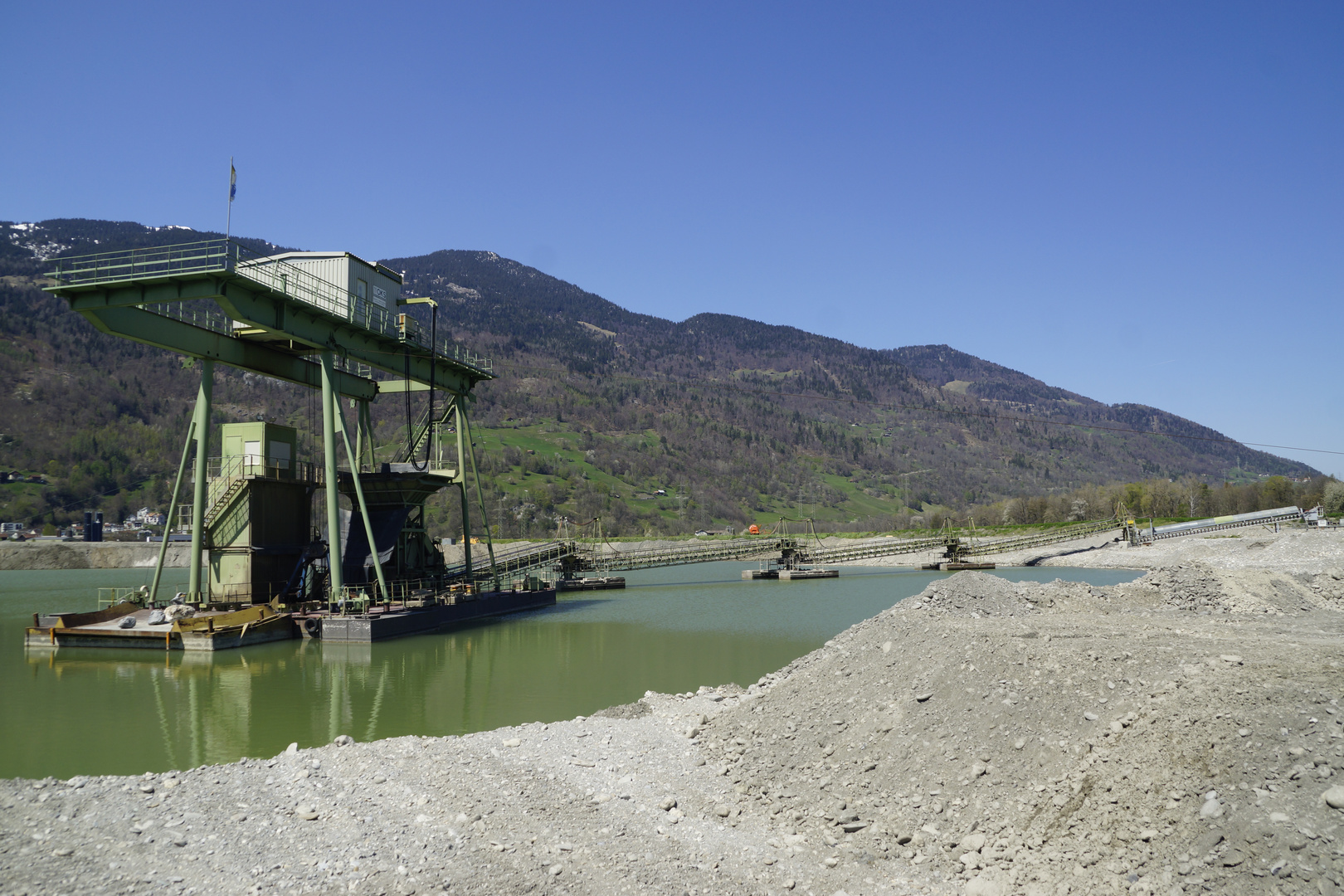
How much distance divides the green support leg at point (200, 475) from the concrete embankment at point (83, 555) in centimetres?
6479

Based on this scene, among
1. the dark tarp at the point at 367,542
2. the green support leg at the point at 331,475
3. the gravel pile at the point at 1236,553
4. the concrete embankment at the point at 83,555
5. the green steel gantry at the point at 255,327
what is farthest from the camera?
the concrete embankment at the point at 83,555

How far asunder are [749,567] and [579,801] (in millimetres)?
61770

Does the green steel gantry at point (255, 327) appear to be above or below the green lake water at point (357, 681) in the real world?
above

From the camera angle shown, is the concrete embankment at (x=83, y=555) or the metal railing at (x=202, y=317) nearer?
the metal railing at (x=202, y=317)

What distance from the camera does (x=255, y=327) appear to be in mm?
24828

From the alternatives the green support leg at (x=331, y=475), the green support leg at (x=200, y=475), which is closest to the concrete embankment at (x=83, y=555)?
the green support leg at (x=200, y=475)

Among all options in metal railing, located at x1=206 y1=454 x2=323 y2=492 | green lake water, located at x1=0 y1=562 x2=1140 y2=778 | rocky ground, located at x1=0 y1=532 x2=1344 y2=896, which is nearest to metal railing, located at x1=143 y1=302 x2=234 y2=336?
metal railing, located at x1=206 y1=454 x2=323 y2=492

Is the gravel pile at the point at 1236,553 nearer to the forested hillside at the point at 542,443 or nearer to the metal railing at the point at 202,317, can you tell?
the forested hillside at the point at 542,443

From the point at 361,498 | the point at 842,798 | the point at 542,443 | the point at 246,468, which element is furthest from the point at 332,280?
the point at 542,443

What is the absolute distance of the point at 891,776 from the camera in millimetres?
8734

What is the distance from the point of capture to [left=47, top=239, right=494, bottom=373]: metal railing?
2209cm

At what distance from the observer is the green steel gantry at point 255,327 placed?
22500mm

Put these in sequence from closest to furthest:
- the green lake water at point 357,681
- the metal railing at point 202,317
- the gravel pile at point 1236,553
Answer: the green lake water at point 357,681, the metal railing at point 202,317, the gravel pile at point 1236,553

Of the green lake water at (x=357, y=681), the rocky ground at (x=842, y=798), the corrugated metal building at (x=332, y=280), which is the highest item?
the corrugated metal building at (x=332, y=280)
